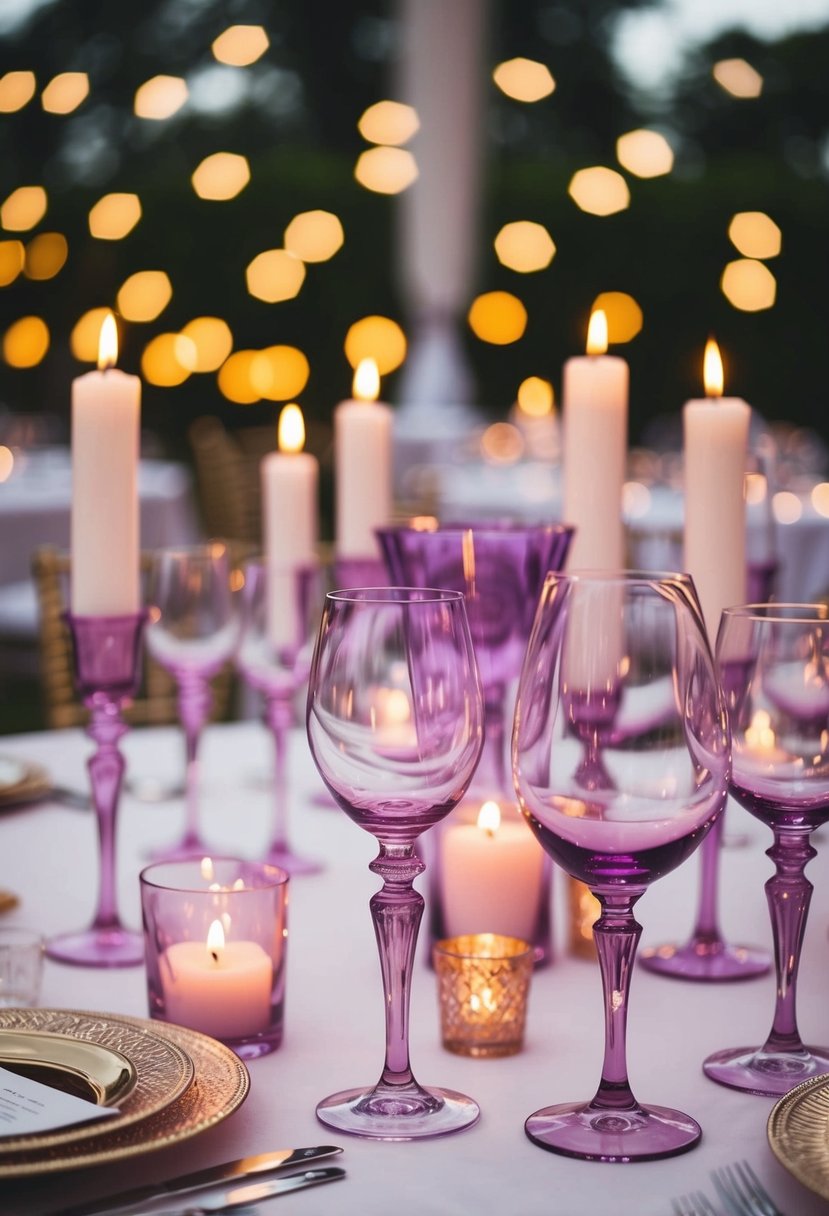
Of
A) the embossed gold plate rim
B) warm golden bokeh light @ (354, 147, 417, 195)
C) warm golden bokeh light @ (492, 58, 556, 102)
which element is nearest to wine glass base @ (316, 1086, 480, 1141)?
the embossed gold plate rim

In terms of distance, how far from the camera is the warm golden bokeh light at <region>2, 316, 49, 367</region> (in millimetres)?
9727

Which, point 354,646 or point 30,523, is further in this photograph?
point 30,523

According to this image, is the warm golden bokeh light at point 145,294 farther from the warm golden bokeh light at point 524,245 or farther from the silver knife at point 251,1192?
the silver knife at point 251,1192

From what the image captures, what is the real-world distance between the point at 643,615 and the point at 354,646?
15 centimetres

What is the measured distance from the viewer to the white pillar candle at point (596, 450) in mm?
1215

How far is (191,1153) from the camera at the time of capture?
0.78m

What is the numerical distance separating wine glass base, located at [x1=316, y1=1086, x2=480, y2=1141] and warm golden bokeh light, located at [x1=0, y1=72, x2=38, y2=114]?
33.3ft

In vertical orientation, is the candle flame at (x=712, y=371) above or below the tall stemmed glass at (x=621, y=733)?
above

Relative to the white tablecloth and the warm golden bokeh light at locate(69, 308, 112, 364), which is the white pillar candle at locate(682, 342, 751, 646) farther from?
the warm golden bokeh light at locate(69, 308, 112, 364)

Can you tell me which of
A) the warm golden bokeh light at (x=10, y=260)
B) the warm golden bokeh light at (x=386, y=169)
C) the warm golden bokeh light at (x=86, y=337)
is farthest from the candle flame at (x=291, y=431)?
the warm golden bokeh light at (x=10, y=260)

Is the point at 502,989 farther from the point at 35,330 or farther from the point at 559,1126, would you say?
the point at 35,330

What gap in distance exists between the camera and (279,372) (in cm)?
1021

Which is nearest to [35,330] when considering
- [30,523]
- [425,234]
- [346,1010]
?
[425,234]

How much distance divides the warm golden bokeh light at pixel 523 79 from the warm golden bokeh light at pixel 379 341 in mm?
1874
